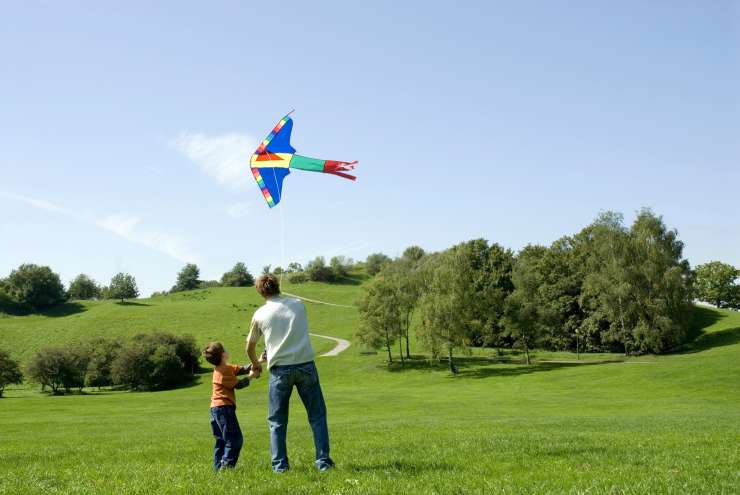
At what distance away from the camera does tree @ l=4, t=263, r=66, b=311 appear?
14589cm

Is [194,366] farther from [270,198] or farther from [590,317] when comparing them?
[270,198]

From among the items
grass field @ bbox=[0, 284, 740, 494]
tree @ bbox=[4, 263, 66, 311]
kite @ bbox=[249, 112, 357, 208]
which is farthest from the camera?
tree @ bbox=[4, 263, 66, 311]

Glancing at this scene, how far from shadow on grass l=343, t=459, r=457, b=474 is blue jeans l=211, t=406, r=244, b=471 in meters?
1.98

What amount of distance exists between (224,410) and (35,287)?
15977cm

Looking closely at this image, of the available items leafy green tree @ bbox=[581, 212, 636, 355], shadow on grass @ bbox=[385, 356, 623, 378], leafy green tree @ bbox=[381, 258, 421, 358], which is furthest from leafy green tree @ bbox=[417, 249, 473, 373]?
leafy green tree @ bbox=[581, 212, 636, 355]

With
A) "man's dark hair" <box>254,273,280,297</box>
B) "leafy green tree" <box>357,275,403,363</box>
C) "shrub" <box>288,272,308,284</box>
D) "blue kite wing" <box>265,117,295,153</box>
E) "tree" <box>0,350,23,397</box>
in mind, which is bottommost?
"tree" <box>0,350,23,397</box>

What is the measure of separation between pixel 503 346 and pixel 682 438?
83.3m

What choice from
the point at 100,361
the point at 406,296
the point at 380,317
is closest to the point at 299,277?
the point at 100,361

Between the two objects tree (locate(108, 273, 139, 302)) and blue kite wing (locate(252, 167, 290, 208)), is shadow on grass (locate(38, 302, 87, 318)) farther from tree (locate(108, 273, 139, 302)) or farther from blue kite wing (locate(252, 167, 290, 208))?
blue kite wing (locate(252, 167, 290, 208))

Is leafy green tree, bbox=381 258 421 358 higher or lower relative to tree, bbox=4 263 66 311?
lower

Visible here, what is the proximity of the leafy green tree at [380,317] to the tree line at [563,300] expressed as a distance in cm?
14

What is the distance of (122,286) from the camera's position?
166 m

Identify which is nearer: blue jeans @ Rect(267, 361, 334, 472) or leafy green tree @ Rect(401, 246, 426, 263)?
blue jeans @ Rect(267, 361, 334, 472)

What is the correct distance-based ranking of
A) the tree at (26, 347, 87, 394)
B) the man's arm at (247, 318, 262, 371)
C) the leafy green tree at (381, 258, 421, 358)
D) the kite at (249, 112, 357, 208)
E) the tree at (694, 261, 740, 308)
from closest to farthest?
the man's arm at (247, 318, 262, 371), the kite at (249, 112, 357, 208), the tree at (26, 347, 87, 394), the leafy green tree at (381, 258, 421, 358), the tree at (694, 261, 740, 308)
